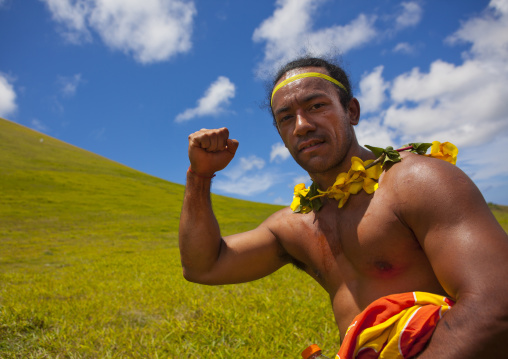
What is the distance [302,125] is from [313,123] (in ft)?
0.27

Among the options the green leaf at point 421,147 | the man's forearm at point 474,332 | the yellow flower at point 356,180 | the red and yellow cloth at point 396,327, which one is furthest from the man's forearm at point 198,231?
the man's forearm at point 474,332

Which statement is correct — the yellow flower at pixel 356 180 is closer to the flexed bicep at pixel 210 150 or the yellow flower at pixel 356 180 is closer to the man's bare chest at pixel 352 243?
the man's bare chest at pixel 352 243

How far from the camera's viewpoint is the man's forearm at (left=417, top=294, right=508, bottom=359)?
1.32m

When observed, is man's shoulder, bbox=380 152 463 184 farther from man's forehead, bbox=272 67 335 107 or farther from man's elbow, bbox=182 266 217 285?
man's elbow, bbox=182 266 217 285

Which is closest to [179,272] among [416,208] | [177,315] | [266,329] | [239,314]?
[177,315]

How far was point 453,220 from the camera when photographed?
1.50m

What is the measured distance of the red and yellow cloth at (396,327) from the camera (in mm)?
1512

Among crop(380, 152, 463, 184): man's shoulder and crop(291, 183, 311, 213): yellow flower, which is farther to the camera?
crop(291, 183, 311, 213): yellow flower

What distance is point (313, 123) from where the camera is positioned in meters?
2.34

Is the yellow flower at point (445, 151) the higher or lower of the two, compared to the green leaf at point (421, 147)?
lower

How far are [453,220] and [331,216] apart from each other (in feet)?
2.86

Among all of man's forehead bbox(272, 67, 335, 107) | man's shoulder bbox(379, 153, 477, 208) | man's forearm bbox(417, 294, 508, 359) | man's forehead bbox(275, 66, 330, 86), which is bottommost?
man's forearm bbox(417, 294, 508, 359)

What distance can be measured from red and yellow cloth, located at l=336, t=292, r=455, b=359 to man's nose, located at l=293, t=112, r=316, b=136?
1107mm

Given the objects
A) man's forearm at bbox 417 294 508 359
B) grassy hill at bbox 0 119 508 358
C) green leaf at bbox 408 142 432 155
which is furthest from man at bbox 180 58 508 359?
grassy hill at bbox 0 119 508 358
